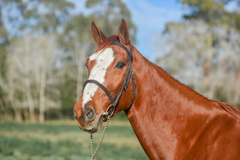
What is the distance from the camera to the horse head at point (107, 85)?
2180mm

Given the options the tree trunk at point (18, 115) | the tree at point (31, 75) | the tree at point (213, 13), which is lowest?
the tree trunk at point (18, 115)

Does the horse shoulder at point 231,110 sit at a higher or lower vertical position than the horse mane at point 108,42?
lower

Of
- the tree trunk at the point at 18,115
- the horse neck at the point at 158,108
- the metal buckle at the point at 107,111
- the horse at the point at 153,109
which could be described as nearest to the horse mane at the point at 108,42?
the horse at the point at 153,109

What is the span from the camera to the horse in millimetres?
2189

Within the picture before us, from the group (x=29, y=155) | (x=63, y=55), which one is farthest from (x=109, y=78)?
(x=63, y=55)

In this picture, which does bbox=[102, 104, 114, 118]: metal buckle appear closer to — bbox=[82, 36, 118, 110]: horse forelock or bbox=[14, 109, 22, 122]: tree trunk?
bbox=[82, 36, 118, 110]: horse forelock

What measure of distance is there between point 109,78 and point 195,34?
2575cm

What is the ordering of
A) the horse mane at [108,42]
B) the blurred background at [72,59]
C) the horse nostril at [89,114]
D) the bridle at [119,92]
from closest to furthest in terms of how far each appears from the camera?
1. the horse nostril at [89,114]
2. the bridle at [119,92]
3. the horse mane at [108,42]
4. the blurred background at [72,59]

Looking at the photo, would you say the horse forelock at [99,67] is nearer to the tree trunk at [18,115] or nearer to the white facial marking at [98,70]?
the white facial marking at [98,70]

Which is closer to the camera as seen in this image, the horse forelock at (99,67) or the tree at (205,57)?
the horse forelock at (99,67)

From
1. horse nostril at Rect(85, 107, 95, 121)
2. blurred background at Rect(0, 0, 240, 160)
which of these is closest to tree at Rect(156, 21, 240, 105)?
blurred background at Rect(0, 0, 240, 160)

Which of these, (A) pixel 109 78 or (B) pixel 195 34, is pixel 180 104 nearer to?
(A) pixel 109 78

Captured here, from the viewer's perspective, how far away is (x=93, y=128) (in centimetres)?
219

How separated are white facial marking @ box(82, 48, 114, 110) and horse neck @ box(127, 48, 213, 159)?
338 millimetres
